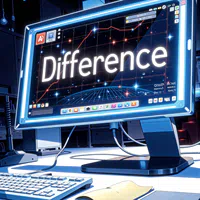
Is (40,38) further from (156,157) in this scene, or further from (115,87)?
(156,157)

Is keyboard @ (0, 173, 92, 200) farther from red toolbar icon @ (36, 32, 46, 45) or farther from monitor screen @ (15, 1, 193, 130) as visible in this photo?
red toolbar icon @ (36, 32, 46, 45)

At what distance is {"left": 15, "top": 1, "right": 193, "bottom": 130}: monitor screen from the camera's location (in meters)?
0.66

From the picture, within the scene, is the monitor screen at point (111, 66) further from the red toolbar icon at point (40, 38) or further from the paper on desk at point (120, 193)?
the paper on desk at point (120, 193)

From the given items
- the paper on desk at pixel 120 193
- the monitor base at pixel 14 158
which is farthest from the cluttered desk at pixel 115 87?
the monitor base at pixel 14 158

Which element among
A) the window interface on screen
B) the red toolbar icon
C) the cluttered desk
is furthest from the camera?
the red toolbar icon

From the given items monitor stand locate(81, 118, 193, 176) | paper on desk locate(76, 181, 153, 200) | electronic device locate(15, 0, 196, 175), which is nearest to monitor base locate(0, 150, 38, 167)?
electronic device locate(15, 0, 196, 175)

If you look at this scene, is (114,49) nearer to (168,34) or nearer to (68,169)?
(168,34)

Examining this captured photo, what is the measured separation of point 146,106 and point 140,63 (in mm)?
112

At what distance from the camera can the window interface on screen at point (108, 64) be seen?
68cm

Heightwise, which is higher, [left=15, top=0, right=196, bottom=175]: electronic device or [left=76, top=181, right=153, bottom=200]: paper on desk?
[left=15, top=0, right=196, bottom=175]: electronic device

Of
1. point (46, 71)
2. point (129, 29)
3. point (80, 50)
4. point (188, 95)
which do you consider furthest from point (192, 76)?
point (46, 71)

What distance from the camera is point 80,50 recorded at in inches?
32.0

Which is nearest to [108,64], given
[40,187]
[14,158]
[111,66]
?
[111,66]

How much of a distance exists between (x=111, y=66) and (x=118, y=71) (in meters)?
0.03
